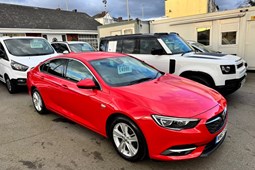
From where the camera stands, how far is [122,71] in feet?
12.4

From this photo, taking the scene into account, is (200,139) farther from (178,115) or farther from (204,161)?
(204,161)

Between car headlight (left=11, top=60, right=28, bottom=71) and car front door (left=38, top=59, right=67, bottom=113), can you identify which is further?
car headlight (left=11, top=60, right=28, bottom=71)

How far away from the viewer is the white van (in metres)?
6.81

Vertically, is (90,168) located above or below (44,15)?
below

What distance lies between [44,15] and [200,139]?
2656 centimetres

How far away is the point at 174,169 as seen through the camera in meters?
2.86

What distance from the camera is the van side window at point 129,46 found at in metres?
6.61

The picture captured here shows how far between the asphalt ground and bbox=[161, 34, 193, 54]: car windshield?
1.98 m

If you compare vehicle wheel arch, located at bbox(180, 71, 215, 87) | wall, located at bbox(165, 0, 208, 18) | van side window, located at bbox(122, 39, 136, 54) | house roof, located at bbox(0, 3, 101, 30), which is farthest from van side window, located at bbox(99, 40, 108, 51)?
wall, located at bbox(165, 0, 208, 18)

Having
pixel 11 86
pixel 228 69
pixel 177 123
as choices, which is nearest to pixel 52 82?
pixel 177 123

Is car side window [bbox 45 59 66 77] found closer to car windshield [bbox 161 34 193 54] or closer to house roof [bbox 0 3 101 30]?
car windshield [bbox 161 34 193 54]

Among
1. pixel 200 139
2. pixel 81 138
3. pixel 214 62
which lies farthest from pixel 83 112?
pixel 214 62

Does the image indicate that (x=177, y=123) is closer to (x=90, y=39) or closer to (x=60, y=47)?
(x=60, y=47)

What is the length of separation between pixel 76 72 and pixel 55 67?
85 centimetres
